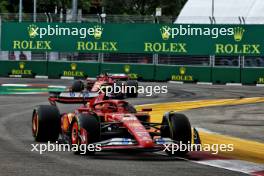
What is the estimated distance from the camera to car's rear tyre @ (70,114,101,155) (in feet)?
38.2

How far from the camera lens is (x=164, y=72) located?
1469 inches

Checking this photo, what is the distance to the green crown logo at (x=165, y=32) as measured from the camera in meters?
37.4

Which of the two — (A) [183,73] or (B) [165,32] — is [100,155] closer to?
(A) [183,73]

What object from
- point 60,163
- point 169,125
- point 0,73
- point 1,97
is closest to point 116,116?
point 169,125

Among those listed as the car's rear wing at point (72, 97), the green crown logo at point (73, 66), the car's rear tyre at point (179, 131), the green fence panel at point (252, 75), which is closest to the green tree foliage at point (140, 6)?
Answer: the green crown logo at point (73, 66)

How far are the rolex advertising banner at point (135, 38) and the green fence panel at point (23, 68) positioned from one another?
0.79m

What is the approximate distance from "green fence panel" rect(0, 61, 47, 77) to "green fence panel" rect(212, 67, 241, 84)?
9.64 metres

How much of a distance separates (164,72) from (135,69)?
1.57m

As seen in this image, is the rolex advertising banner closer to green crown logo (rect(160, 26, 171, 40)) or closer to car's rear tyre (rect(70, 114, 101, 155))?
green crown logo (rect(160, 26, 171, 40))

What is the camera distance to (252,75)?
35.6 metres

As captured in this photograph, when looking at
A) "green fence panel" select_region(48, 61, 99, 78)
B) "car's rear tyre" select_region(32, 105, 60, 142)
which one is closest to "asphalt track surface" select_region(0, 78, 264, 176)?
"car's rear tyre" select_region(32, 105, 60, 142)

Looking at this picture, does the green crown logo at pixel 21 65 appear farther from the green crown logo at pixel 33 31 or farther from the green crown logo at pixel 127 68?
the green crown logo at pixel 127 68

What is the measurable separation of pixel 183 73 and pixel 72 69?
6.32 m

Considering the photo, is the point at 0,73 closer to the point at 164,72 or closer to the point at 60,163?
the point at 164,72
